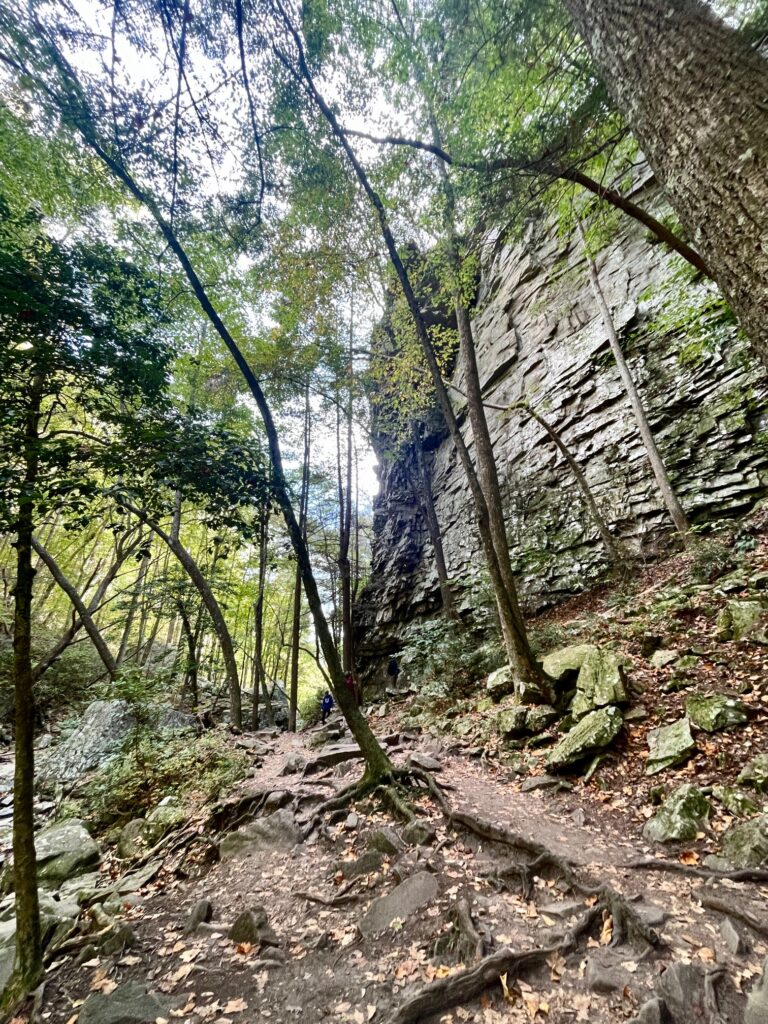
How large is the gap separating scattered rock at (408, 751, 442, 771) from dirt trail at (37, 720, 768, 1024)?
1.41m

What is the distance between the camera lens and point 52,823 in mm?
5867

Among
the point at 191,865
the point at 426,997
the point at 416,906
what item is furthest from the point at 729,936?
the point at 191,865

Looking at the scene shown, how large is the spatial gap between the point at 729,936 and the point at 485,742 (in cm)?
407

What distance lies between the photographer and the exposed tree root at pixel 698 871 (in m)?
2.63

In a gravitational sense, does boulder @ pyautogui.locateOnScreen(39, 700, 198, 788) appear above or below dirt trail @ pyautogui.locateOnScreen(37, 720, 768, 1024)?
above

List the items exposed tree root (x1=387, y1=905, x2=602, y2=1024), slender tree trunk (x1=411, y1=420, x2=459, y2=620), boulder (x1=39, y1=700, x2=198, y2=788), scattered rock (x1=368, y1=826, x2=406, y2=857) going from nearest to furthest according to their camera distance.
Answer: exposed tree root (x1=387, y1=905, x2=602, y2=1024), scattered rock (x1=368, y1=826, x2=406, y2=857), boulder (x1=39, y1=700, x2=198, y2=788), slender tree trunk (x1=411, y1=420, x2=459, y2=620)

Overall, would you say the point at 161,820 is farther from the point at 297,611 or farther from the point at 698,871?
the point at 297,611

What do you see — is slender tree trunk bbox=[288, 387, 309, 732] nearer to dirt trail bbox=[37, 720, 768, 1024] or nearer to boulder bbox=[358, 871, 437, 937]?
dirt trail bbox=[37, 720, 768, 1024]

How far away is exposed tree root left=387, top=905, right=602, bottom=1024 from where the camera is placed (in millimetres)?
2160

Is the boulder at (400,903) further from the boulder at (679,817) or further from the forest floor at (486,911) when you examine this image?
the boulder at (679,817)

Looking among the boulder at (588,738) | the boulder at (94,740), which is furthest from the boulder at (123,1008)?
the boulder at (94,740)

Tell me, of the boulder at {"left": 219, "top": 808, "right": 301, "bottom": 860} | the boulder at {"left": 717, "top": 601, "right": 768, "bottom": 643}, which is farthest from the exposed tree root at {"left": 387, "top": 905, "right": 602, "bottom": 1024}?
the boulder at {"left": 717, "top": 601, "right": 768, "bottom": 643}

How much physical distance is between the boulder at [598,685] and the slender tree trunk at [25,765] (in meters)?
5.66

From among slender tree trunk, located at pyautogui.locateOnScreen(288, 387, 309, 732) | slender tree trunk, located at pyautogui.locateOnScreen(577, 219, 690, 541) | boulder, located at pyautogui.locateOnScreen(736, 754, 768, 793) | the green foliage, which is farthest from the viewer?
slender tree trunk, located at pyautogui.locateOnScreen(288, 387, 309, 732)
